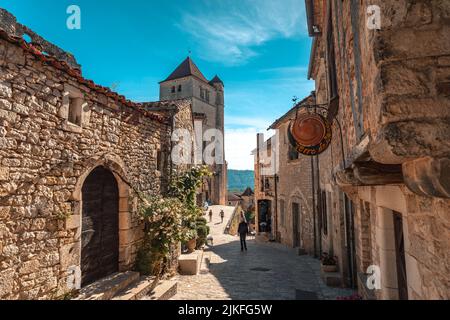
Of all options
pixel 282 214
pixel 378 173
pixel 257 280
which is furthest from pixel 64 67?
pixel 282 214

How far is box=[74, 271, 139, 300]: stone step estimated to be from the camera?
471cm

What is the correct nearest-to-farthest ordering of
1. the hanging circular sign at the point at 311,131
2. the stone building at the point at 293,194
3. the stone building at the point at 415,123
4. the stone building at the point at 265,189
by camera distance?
the stone building at the point at 415,123, the hanging circular sign at the point at 311,131, the stone building at the point at 293,194, the stone building at the point at 265,189

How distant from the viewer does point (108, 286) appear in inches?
203

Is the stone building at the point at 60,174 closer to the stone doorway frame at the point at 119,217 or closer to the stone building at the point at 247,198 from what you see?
the stone doorway frame at the point at 119,217

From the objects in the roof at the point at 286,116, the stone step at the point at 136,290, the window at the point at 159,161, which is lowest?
the stone step at the point at 136,290

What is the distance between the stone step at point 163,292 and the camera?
5.68 meters

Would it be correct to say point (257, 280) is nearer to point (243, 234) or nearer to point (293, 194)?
point (243, 234)

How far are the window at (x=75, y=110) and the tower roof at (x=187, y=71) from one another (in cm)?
3571

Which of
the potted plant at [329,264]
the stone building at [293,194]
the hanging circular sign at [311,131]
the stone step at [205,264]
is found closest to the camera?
the hanging circular sign at [311,131]

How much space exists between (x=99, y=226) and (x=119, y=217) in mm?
662

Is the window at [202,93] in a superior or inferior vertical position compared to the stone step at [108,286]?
superior

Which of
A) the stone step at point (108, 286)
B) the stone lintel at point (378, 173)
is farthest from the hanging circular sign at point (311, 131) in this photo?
the stone step at point (108, 286)
